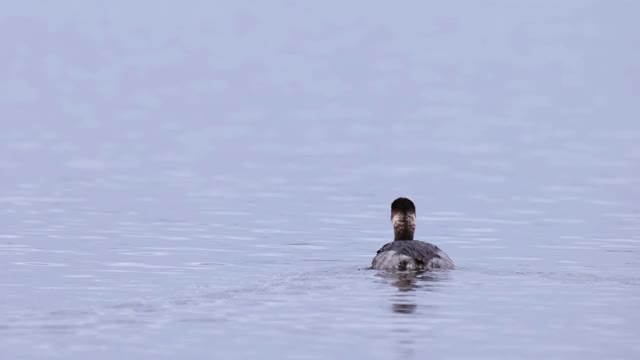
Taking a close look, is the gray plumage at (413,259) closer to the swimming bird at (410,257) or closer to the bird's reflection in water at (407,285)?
Answer: the swimming bird at (410,257)

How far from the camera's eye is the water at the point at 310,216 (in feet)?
62.4

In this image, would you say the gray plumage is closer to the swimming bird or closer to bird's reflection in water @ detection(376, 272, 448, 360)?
the swimming bird

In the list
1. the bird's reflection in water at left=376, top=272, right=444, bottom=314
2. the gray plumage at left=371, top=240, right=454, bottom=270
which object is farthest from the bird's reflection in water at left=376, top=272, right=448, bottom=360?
the gray plumage at left=371, top=240, right=454, bottom=270

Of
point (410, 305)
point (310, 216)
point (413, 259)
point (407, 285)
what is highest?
point (310, 216)

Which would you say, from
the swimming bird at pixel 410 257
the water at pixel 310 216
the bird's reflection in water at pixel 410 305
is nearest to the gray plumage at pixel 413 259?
the swimming bird at pixel 410 257

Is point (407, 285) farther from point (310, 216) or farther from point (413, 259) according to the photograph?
point (310, 216)

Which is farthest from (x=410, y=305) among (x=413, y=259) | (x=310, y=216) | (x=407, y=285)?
(x=310, y=216)

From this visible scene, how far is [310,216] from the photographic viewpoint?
2989cm

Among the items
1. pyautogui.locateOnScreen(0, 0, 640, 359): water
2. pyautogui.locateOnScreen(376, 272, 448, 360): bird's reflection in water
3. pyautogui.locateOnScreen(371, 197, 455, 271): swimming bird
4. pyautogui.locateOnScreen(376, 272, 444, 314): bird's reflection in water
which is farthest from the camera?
pyautogui.locateOnScreen(371, 197, 455, 271): swimming bird

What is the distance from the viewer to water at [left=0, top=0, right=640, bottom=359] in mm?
19016

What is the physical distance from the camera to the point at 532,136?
45.6m

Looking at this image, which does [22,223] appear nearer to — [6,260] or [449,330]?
[6,260]

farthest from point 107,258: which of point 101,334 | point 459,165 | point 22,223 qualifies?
point 459,165

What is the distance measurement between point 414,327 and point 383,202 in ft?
43.0
